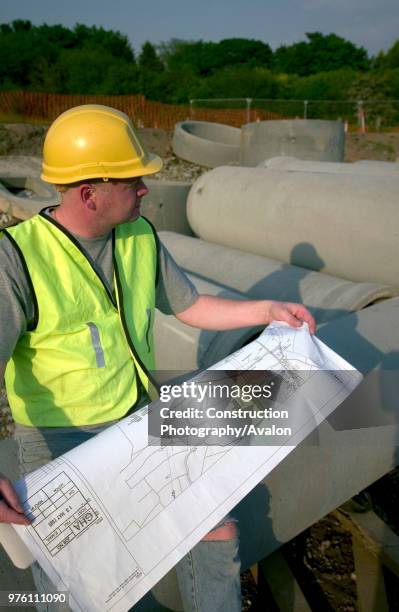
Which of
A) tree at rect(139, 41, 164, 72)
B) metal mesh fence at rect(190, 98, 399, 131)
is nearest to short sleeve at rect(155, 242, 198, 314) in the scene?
metal mesh fence at rect(190, 98, 399, 131)

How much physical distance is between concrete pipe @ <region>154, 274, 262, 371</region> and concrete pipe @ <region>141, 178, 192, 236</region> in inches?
95.2

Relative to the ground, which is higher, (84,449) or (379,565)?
(84,449)

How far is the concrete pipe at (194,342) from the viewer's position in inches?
119

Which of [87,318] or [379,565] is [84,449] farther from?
[379,565]

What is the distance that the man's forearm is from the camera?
1.78 metres

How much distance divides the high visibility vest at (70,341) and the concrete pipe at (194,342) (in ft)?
4.09

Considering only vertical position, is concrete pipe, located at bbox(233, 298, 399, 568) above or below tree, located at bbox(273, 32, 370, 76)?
below

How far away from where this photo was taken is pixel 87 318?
1.69 meters

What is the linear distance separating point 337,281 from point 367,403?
5.87 ft

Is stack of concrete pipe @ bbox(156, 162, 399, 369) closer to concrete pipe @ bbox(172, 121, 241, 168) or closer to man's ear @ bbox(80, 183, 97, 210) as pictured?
man's ear @ bbox(80, 183, 97, 210)

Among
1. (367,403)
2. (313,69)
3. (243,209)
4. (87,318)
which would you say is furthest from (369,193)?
(313,69)

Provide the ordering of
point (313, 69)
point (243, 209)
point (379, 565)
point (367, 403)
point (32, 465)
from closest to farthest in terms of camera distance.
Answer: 1. point (32, 465)
2. point (367, 403)
3. point (379, 565)
4. point (243, 209)
5. point (313, 69)

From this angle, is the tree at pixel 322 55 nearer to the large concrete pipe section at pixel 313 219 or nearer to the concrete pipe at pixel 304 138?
the concrete pipe at pixel 304 138

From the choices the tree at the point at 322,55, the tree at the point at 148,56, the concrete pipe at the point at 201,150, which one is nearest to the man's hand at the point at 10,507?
the concrete pipe at the point at 201,150
